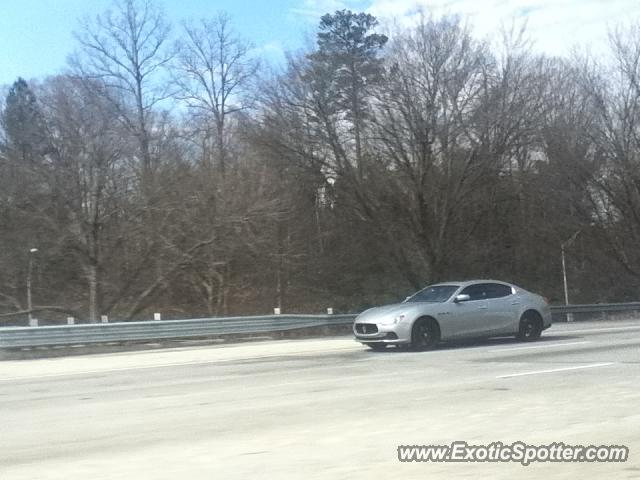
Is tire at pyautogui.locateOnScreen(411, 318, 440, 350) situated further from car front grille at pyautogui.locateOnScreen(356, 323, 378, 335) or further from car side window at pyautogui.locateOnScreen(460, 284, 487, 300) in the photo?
car side window at pyautogui.locateOnScreen(460, 284, 487, 300)

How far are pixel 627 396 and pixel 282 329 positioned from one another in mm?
15509

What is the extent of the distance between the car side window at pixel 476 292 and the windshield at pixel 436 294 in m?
0.23

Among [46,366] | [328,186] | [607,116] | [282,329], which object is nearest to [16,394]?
[46,366]

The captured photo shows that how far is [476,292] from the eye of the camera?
18.2m

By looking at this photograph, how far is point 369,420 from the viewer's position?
953 cm

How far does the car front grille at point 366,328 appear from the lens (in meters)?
17.3

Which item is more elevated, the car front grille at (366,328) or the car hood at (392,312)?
the car hood at (392,312)

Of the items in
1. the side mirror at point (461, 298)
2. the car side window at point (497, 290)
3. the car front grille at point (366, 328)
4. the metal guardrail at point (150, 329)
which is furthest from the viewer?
the metal guardrail at point (150, 329)

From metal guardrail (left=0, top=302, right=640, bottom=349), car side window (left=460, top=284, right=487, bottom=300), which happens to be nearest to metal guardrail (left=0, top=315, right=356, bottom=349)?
metal guardrail (left=0, top=302, right=640, bottom=349)

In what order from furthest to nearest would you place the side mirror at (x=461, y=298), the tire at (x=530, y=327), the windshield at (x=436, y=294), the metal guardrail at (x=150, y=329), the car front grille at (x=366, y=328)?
1. the metal guardrail at (x=150, y=329)
2. the tire at (x=530, y=327)
3. the windshield at (x=436, y=294)
4. the side mirror at (x=461, y=298)
5. the car front grille at (x=366, y=328)

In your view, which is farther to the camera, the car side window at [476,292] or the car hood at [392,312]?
the car side window at [476,292]

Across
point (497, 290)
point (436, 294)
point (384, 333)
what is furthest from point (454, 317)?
point (384, 333)

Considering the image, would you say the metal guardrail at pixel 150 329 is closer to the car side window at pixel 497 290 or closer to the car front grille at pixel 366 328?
the car front grille at pixel 366 328

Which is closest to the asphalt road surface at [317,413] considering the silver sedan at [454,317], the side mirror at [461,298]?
the silver sedan at [454,317]
